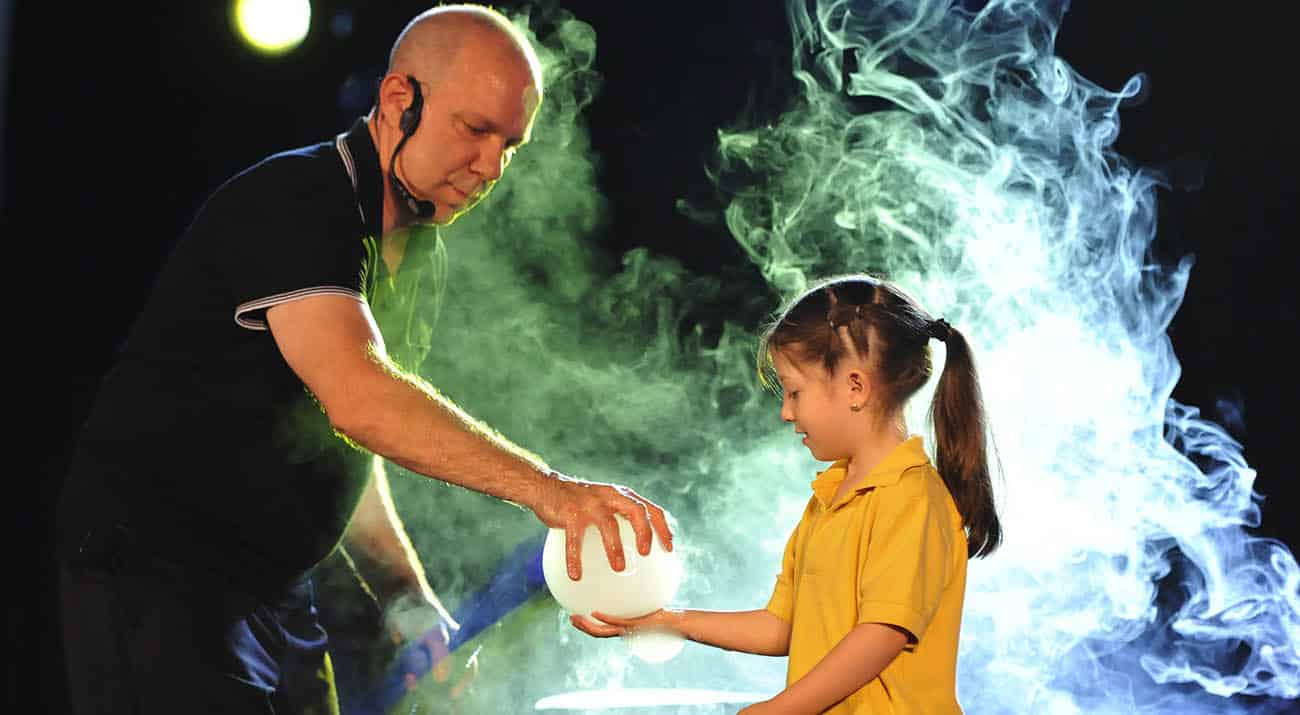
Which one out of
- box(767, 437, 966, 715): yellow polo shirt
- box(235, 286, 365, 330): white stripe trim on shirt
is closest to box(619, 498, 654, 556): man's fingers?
box(767, 437, 966, 715): yellow polo shirt

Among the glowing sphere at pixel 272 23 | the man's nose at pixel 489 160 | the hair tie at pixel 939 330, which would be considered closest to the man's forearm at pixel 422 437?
the man's nose at pixel 489 160

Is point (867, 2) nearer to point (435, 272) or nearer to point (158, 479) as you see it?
point (435, 272)

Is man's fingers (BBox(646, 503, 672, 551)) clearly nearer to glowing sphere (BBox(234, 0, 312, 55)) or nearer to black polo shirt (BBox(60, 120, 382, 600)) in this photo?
black polo shirt (BBox(60, 120, 382, 600))

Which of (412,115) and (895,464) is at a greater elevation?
(412,115)

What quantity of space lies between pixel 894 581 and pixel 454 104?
42.3 inches

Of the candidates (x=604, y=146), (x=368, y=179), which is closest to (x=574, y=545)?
(x=368, y=179)

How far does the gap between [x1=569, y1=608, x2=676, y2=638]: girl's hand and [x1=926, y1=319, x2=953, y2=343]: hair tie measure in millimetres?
598

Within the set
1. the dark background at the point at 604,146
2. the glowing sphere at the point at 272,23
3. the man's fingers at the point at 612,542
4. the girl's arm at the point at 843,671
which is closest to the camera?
the girl's arm at the point at 843,671

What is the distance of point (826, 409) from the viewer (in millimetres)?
1722

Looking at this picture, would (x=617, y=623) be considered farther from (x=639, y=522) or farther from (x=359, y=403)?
(x=359, y=403)

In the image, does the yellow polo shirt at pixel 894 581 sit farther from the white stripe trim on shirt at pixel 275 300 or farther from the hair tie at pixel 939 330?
the white stripe trim on shirt at pixel 275 300

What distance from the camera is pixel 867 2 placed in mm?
3461

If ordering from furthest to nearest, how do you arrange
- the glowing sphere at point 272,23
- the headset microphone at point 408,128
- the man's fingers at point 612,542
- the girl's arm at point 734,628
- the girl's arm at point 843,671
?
the glowing sphere at point 272,23 < the headset microphone at point 408,128 < the girl's arm at point 734,628 < the man's fingers at point 612,542 < the girl's arm at point 843,671

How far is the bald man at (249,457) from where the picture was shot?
62.7 inches
